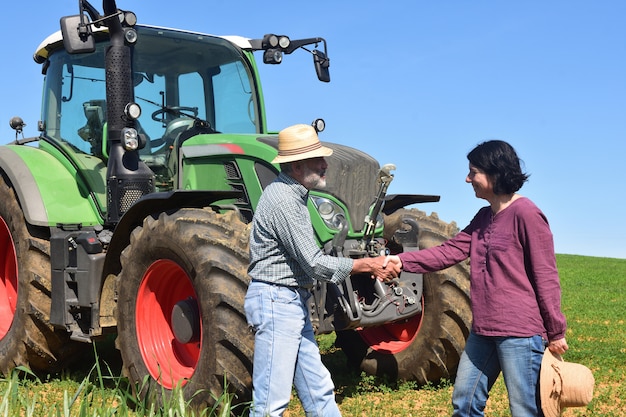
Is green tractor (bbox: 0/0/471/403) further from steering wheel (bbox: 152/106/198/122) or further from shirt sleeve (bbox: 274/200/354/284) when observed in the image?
shirt sleeve (bbox: 274/200/354/284)

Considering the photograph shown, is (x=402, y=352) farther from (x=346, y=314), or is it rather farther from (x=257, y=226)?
(x=257, y=226)

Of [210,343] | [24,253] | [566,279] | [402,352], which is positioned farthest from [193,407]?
[566,279]

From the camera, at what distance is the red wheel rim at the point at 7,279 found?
24.4ft

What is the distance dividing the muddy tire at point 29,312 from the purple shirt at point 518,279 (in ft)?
13.2

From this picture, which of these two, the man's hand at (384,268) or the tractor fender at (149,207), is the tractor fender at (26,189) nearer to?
the tractor fender at (149,207)

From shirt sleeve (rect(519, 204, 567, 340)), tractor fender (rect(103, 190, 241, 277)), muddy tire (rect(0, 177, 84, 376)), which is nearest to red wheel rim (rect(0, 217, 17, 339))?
muddy tire (rect(0, 177, 84, 376))

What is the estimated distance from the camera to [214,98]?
728cm

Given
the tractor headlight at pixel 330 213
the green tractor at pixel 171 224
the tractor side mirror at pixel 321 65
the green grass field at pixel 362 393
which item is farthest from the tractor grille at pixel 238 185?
the tractor side mirror at pixel 321 65

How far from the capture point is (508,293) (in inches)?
161

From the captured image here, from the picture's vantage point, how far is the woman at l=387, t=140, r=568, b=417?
4.04 metres

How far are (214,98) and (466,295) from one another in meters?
2.84

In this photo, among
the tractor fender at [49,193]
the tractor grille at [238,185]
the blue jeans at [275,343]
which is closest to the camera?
the blue jeans at [275,343]

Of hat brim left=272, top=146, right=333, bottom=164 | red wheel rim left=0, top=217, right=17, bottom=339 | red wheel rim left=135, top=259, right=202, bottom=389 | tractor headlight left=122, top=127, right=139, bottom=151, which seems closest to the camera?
hat brim left=272, top=146, right=333, bottom=164

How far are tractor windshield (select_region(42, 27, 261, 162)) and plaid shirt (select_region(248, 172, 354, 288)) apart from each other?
2.72 meters
